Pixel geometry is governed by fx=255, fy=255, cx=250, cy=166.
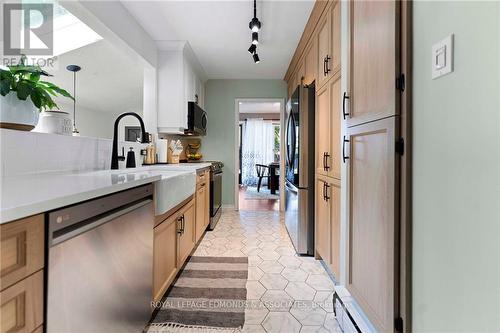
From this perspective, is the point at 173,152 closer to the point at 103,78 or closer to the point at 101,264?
the point at 103,78

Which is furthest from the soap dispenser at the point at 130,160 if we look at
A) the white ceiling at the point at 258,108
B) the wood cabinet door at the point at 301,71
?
the white ceiling at the point at 258,108

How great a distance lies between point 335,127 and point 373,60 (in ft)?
2.69

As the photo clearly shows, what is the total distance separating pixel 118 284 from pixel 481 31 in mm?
1481

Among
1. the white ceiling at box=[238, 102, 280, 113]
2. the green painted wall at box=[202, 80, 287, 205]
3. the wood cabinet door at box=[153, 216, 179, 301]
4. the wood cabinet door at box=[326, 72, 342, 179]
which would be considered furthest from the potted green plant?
the white ceiling at box=[238, 102, 280, 113]

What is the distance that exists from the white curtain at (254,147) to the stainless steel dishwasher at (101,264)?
278 inches

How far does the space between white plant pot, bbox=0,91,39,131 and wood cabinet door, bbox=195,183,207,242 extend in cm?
158

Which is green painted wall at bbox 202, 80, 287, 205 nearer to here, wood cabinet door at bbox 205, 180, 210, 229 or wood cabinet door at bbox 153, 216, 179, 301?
wood cabinet door at bbox 205, 180, 210, 229

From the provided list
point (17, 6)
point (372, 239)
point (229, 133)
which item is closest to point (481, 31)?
point (372, 239)

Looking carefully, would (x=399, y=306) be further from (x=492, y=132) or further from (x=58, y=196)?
(x=58, y=196)

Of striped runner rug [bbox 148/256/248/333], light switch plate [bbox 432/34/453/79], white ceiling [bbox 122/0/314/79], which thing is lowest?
striped runner rug [bbox 148/256/248/333]

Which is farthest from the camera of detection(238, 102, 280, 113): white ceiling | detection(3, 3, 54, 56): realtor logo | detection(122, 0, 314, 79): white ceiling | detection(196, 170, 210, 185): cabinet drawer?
detection(238, 102, 280, 113): white ceiling

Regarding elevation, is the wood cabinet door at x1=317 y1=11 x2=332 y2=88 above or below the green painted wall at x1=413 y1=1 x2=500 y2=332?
above

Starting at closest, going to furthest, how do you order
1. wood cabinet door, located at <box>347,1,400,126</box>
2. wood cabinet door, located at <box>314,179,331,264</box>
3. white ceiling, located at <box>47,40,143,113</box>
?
wood cabinet door, located at <box>347,1,400,126</box> → wood cabinet door, located at <box>314,179,331,264</box> → white ceiling, located at <box>47,40,143,113</box>

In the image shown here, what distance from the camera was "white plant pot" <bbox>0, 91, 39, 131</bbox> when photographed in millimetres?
1190
